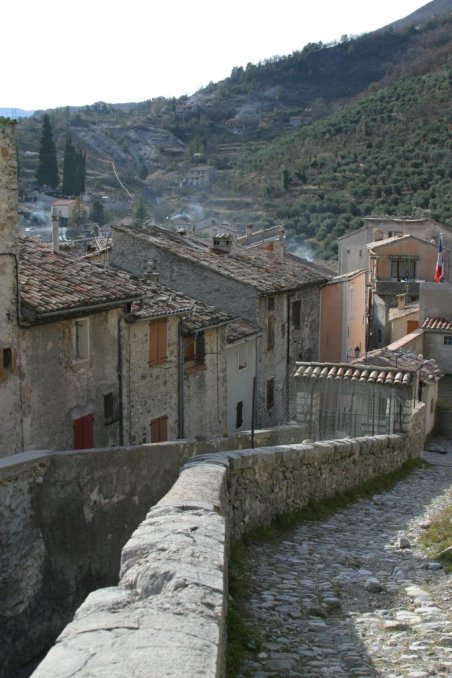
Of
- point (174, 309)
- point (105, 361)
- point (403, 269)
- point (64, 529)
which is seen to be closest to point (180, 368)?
point (174, 309)

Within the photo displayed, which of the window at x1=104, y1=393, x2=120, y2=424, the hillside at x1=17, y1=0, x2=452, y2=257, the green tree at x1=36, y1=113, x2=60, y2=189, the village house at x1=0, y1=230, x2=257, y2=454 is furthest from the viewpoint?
the green tree at x1=36, y1=113, x2=60, y2=189

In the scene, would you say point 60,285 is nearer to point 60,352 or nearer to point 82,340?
point 82,340

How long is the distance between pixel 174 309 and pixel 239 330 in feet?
16.1

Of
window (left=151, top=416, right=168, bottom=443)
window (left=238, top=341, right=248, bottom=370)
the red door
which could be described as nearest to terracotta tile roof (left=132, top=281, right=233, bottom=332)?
window (left=151, top=416, right=168, bottom=443)

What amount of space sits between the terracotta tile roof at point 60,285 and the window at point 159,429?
10.3 ft

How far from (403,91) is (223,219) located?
31451 millimetres

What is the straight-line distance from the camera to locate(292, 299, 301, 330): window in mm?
30430

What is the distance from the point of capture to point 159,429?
2078 cm

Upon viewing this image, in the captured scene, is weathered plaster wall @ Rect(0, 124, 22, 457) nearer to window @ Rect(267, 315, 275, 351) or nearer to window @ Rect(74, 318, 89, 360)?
window @ Rect(74, 318, 89, 360)

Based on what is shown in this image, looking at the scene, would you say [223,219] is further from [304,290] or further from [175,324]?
[175,324]

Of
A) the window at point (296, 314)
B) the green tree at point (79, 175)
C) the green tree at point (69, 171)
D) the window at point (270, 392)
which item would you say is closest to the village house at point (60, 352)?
the window at point (270, 392)

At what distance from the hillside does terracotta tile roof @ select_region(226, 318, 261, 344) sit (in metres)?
39.1

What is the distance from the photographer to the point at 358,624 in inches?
274

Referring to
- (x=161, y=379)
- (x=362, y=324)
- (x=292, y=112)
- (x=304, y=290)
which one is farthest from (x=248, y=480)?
(x=292, y=112)
